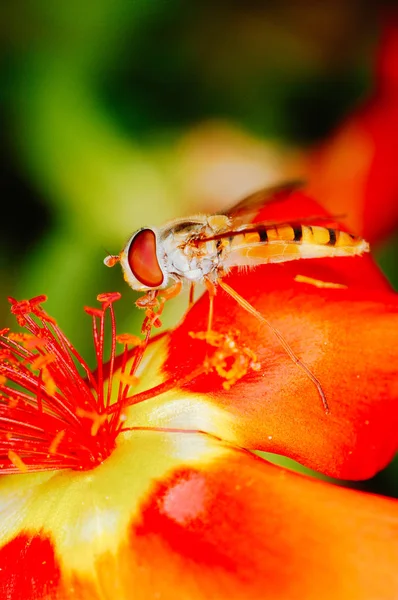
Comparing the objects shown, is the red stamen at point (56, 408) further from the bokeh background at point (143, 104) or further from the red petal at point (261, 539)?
the bokeh background at point (143, 104)

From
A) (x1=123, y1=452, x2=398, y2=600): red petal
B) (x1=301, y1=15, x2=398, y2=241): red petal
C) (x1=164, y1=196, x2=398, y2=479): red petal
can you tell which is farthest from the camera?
(x1=301, y1=15, x2=398, y2=241): red petal

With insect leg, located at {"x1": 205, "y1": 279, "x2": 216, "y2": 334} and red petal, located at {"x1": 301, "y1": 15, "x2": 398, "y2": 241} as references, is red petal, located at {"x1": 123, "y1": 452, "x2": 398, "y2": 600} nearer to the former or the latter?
insect leg, located at {"x1": 205, "y1": 279, "x2": 216, "y2": 334}

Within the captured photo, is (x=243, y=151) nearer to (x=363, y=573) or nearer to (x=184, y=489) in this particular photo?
(x=184, y=489)

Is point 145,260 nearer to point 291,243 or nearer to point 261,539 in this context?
point 291,243

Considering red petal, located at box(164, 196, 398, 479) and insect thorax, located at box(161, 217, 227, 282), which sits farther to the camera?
insect thorax, located at box(161, 217, 227, 282)

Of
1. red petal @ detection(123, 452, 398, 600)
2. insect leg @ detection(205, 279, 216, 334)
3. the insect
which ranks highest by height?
the insect

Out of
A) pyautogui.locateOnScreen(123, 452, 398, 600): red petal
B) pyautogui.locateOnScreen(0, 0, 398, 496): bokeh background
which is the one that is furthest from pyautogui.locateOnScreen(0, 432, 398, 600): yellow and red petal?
pyautogui.locateOnScreen(0, 0, 398, 496): bokeh background

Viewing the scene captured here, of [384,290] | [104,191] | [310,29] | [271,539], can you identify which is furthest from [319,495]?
[310,29]
